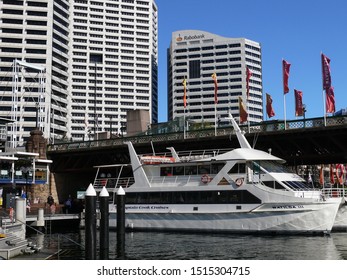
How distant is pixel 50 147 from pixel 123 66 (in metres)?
113

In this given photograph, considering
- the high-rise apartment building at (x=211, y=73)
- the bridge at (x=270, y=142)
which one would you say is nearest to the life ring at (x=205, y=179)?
the bridge at (x=270, y=142)

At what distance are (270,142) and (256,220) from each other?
1261 centimetres

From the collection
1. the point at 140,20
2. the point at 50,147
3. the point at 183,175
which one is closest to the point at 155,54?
the point at 140,20

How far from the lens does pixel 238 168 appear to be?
110 ft

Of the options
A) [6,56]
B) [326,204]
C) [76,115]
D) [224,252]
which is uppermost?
[6,56]

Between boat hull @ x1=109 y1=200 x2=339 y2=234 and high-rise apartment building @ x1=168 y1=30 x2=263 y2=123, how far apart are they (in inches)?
5494

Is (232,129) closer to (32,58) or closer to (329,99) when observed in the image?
(329,99)

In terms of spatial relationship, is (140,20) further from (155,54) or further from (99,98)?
(99,98)

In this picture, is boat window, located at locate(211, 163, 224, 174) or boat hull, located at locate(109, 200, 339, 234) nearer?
boat hull, located at locate(109, 200, 339, 234)

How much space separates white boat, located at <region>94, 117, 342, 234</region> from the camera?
3122 cm

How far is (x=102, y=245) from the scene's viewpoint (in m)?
18.0

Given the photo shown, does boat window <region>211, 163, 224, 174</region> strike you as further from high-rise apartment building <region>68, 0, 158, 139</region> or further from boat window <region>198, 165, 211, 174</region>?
high-rise apartment building <region>68, 0, 158, 139</region>

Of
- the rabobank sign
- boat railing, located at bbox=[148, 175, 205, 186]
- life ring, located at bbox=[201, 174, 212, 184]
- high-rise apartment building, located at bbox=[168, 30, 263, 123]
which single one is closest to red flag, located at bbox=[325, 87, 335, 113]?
life ring, located at bbox=[201, 174, 212, 184]

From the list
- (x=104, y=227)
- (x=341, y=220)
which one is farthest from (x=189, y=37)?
(x=104, y=227)
